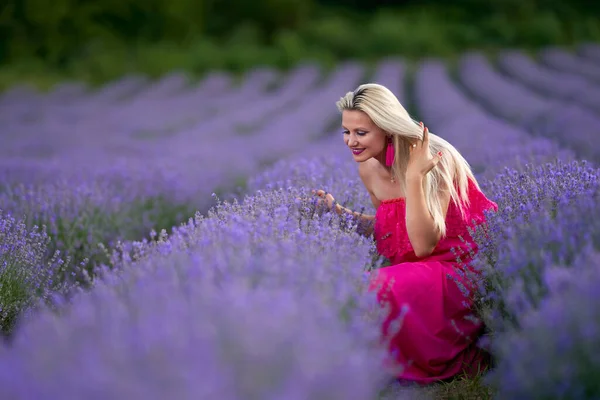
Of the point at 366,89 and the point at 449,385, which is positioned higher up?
the point at 366,89

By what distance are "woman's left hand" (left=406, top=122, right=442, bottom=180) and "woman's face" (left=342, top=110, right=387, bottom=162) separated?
0.25 metres

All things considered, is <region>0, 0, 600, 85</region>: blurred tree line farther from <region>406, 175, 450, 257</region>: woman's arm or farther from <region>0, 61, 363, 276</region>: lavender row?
<region>406, 175, 450, 257</region>: woman's arm

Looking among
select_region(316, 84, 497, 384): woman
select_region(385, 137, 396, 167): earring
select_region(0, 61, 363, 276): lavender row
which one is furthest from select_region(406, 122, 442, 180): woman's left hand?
select_region(0, 61, 363, 276): lavender row

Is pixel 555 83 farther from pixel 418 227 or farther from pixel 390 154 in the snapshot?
pixel 418 227

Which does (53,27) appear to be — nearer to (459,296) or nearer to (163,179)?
(163,179)

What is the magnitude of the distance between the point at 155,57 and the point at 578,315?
18.0m

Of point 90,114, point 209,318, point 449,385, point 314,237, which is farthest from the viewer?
point 90,114

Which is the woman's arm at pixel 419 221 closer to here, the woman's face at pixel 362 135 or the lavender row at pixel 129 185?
the woman's face at pixel 362 135

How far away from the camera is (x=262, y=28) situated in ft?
85.4

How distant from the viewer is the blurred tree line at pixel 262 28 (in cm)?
1877

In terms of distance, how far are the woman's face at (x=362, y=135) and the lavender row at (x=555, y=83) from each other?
18.3 ft

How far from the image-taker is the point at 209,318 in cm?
139

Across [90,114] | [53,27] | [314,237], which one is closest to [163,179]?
[314,237]

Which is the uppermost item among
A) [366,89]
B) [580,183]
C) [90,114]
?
[366,89]
